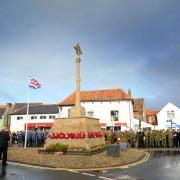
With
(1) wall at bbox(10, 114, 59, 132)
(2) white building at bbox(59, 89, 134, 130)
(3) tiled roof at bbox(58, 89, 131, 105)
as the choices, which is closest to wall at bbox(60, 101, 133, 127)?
(2) white building at bbox(59, 89, 134, 130)

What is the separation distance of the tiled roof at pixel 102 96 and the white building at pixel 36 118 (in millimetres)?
6188

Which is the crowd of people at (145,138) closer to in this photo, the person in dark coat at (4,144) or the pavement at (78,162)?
the pavement at (78,162)

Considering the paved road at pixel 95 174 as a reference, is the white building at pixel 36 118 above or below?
above

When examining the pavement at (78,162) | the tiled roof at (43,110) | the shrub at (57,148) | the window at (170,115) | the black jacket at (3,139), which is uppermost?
the tiled roof at (43,110)

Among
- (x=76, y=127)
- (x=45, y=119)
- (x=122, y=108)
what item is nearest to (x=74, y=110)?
(x=76, y=127)

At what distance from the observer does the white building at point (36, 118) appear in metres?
60.8

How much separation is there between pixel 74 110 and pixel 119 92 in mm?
35041

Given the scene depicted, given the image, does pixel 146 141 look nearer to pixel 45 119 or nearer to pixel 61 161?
pixel 61 161

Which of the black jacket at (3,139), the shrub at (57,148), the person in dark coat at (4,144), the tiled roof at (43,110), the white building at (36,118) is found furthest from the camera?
the tiled roof at (43,110)

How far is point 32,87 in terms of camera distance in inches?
1053

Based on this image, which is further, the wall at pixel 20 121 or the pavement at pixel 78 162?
the wall at pixel 20 121

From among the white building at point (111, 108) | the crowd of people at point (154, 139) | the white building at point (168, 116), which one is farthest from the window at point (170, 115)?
the crowd of people at point (154, 139)

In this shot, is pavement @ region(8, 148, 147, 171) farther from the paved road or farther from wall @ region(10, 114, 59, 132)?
wall @ region(10, 114, 59, 132)

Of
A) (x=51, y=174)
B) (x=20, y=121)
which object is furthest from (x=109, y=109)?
(x=51, y=174)
